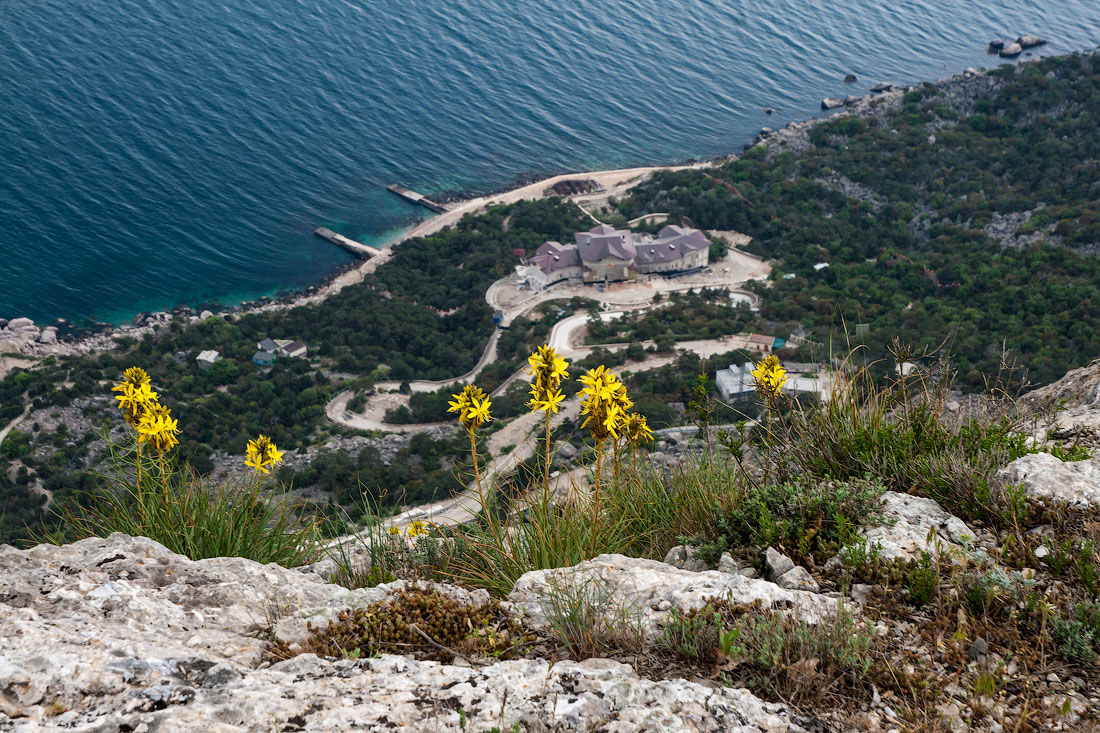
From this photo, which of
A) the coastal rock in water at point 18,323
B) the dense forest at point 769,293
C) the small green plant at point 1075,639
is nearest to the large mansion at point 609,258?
the dense forest at point 769,293

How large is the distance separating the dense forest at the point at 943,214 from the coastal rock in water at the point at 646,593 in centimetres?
2837

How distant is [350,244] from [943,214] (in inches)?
1732

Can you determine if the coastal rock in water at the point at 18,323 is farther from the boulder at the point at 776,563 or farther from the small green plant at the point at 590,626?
the boulder at the point at 776,563

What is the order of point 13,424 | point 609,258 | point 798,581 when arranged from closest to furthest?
point 798,581 → point 13,424 → point 609,258

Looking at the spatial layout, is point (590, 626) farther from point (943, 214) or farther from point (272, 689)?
point (943, 214)

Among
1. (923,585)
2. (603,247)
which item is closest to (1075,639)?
(923,585)

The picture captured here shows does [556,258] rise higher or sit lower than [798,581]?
lower

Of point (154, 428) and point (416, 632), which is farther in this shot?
point (154, 428)

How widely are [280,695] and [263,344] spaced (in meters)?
45.4

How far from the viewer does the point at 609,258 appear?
54250 millimetres

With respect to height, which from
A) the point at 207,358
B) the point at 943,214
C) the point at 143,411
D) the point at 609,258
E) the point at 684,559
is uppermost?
the point at 143,411

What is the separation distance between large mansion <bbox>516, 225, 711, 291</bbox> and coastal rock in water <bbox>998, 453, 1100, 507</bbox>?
48950 mm

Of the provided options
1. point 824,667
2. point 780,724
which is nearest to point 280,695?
point 780,724

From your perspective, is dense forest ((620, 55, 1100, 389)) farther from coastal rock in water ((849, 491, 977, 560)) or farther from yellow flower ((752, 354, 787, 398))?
coastal rock in water ((849, 491, 977, 560))
